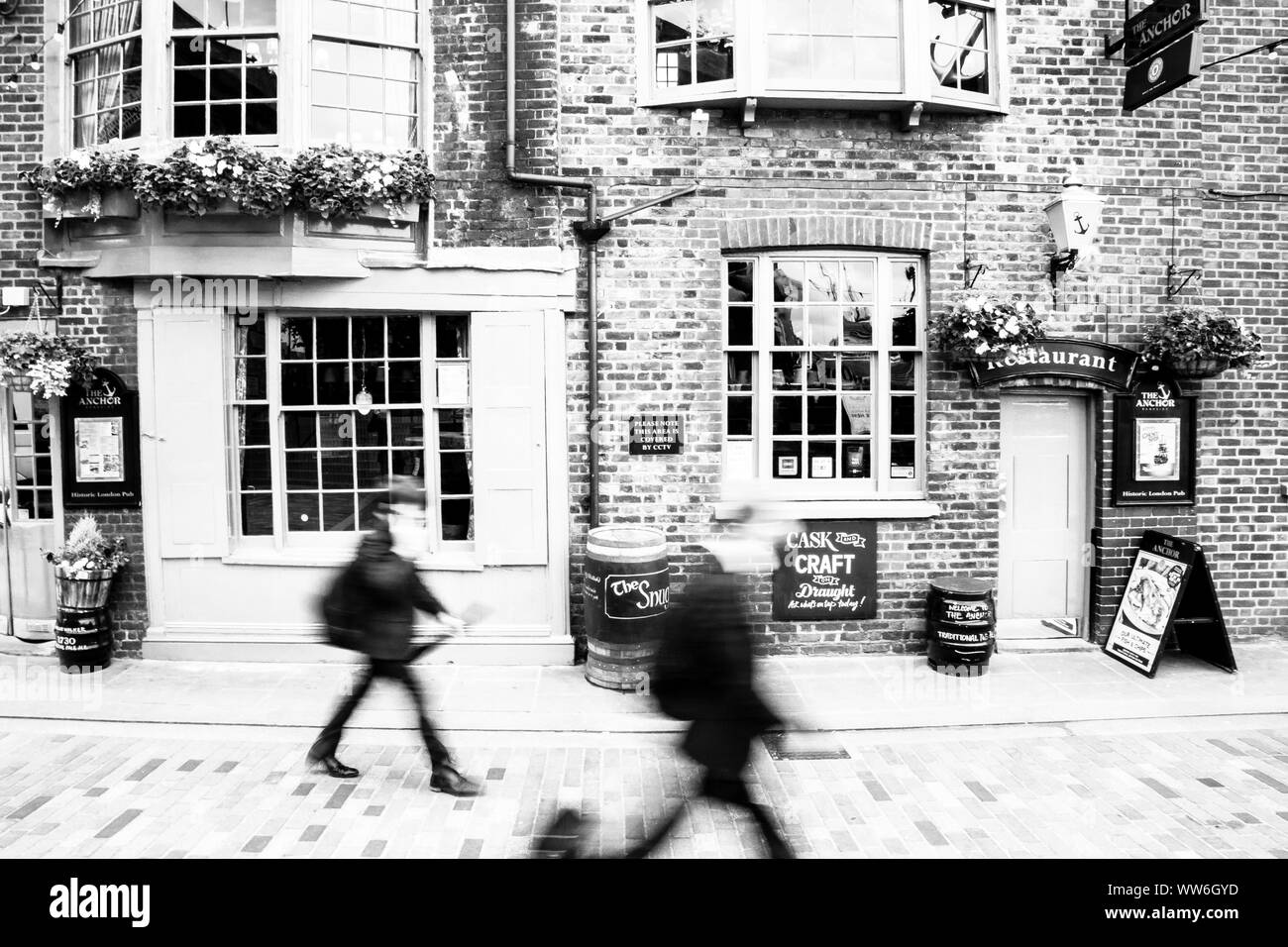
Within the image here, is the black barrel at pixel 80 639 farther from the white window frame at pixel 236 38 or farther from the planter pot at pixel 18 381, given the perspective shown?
the white window frame at pixel 236 38

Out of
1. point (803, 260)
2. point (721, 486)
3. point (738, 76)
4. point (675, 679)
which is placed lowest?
point (675, 679)

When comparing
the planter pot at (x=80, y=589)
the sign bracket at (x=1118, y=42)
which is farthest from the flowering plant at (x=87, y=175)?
the sign bracket at (x=1118, y=42)

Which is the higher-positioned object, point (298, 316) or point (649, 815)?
point (298, 316)

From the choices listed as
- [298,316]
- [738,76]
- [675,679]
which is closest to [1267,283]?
[738,76]

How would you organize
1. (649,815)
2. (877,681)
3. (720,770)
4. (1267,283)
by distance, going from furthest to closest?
(1267,283) → (877,681) → (649,815) → (720,770)

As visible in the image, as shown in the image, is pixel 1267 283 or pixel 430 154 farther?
pixel 1267 283

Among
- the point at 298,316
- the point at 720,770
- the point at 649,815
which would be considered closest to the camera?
the point at 720,770

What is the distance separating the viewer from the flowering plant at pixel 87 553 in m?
7.54

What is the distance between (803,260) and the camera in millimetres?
8133

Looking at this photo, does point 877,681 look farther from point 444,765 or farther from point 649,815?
point 444,765

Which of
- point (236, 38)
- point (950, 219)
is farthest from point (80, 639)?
point (950, 219)

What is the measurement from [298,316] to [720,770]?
6085 millimetres

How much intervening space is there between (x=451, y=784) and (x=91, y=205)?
20.1 feet

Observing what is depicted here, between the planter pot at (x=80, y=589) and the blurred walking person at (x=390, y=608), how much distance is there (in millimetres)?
3747
